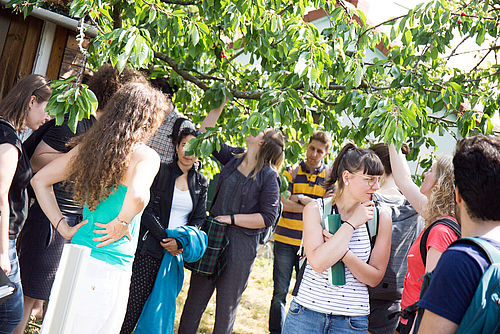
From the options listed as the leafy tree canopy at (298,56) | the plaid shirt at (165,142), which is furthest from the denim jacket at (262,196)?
the plaid shirt at (165,142)

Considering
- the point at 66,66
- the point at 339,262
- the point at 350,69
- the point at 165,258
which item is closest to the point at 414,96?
the point at 350,69

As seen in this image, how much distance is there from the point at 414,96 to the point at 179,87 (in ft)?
7.05

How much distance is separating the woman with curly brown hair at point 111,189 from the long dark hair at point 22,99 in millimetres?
405

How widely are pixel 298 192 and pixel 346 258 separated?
8.24ft

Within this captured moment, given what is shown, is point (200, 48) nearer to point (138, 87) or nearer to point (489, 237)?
point (138, 87)

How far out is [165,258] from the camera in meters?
3.67

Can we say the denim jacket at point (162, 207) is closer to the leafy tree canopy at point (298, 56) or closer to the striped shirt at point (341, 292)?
the leafy tree canopy at point (298, 56)

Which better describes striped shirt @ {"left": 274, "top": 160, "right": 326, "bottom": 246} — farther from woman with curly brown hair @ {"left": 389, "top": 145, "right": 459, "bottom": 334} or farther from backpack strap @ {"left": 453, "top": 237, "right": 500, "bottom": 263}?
backpack strap @ {"left": 453, "top": 237, "right": 500, "bottom": 263}

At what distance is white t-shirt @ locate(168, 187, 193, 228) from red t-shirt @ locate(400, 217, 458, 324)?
1800mm

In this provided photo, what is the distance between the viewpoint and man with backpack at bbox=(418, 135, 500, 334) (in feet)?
4.75

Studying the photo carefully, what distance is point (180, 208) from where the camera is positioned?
3881mm

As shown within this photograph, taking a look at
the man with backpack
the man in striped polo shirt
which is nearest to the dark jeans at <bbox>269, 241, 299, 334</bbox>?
the man in striped polo shirt

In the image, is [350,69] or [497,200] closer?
[497,200]

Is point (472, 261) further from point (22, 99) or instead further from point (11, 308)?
point (22, 99)
